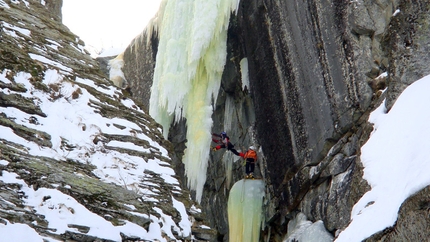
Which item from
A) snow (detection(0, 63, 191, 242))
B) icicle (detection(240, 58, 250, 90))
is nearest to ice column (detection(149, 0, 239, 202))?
icicle (detection(240, 58, 250, 90))

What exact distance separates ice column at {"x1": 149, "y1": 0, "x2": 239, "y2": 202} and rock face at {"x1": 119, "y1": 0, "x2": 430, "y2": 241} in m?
0.38

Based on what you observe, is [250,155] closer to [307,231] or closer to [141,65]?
[307,231]

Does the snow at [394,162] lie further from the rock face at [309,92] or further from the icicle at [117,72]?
the icicle at [117,72]

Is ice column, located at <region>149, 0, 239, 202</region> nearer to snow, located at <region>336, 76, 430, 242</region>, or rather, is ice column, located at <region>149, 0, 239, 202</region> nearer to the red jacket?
the red jacket

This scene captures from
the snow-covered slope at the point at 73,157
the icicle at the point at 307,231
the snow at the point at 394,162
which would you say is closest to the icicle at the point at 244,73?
the icicle at the point at 307,231

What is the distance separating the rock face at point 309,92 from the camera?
9.40 meters

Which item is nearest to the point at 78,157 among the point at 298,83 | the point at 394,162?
the point at 394,162

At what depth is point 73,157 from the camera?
5.25 meters

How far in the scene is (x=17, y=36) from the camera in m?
6.62

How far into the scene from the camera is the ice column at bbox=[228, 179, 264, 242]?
457 inches

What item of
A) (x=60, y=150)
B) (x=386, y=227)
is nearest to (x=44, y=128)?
(x=60, y=150)

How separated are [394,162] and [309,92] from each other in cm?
593

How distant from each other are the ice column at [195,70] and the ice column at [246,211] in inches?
57.4

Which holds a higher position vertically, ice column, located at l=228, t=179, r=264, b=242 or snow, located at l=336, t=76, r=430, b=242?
ice column, located at l=228, t=179, r=264, b=242
